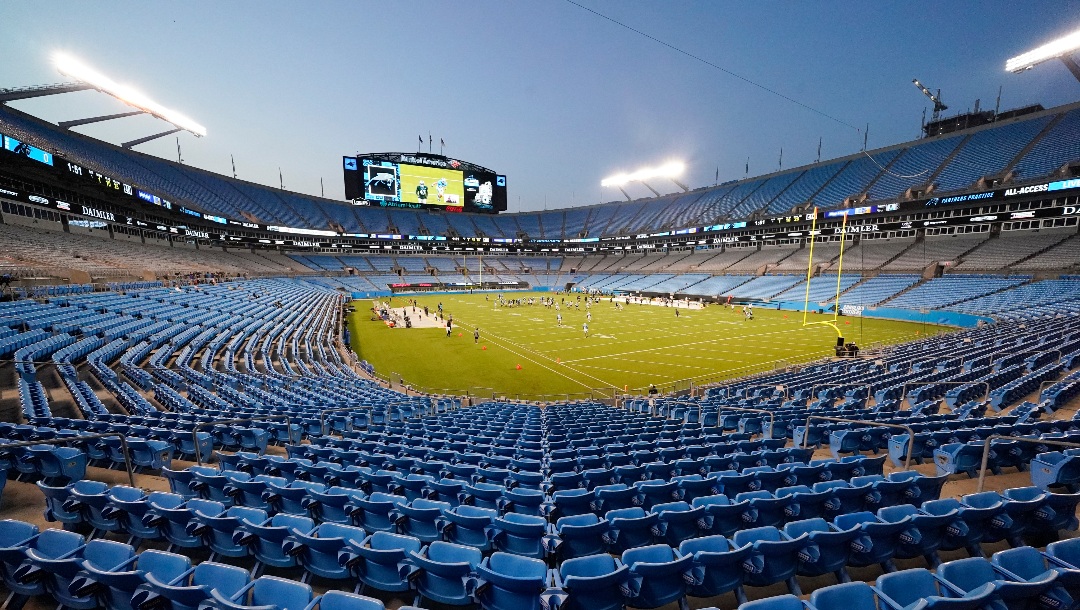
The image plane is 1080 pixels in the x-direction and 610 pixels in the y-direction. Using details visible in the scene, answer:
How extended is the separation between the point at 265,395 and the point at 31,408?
15.7 feet

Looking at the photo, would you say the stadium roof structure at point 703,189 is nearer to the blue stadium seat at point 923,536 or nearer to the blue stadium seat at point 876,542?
the blue stadium seat at point 923,536

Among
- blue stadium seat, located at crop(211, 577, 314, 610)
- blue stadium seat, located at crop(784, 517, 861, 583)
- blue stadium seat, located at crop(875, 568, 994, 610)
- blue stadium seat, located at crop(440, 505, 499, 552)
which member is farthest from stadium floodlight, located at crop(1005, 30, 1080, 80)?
blue stadium seat, located at crop(211, 577, 314, 610)

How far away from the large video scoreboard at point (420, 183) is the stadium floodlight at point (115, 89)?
73.6 ft

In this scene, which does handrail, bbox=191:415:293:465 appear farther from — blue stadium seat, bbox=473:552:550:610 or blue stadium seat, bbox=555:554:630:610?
blue stadium seat, bbox=555:554:630:610

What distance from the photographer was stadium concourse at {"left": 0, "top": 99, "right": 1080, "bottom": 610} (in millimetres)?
3463

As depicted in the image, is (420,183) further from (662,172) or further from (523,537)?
(523,537)

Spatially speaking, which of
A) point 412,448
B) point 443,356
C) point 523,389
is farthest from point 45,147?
point 412,448

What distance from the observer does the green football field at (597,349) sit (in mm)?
21422

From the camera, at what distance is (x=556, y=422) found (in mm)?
11867

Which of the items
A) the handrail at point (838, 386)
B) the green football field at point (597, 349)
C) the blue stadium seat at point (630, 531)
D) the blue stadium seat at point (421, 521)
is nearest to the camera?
the blue stadium seat at point (630, 531)

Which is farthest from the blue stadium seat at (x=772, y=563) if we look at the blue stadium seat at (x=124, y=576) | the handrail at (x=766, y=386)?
the handrail at (x=766, y=386)

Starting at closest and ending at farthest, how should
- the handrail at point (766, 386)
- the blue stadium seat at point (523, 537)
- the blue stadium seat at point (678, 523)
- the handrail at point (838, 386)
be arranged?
the blue stadium seat at point (523, 537)
the blue stadium seat at point (678, 523)
the handrail at point (838, 386)
the handrail at point (766, 386)

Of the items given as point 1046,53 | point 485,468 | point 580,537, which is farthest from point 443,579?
point 1046,53

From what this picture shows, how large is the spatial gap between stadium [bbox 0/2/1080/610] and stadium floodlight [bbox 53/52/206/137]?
302 mm
